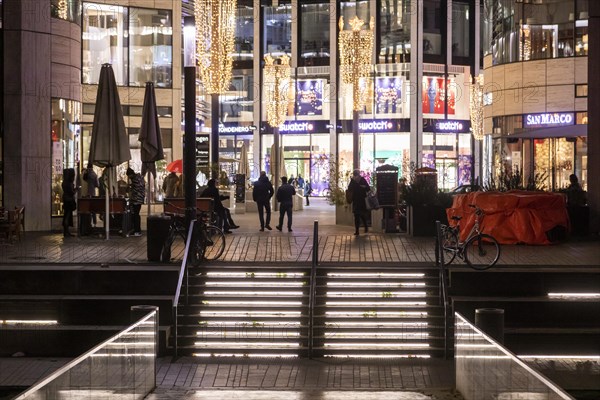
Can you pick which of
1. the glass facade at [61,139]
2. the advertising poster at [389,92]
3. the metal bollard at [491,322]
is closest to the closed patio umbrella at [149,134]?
the glass facade at [61,139]

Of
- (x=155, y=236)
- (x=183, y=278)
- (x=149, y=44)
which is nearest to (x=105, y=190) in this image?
(x=155, y=236)

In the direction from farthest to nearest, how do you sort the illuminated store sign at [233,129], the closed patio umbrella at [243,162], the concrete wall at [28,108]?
the illuminated store sign at [233,129] < the closed patio umbrella at [243,162] < the concrete wall at [28,108]

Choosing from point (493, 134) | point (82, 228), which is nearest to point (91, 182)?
point (82, 228)

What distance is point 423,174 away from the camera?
1070 inches

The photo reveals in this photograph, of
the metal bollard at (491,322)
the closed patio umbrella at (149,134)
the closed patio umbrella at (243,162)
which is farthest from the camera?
the closed patio umbrella at (243,162)

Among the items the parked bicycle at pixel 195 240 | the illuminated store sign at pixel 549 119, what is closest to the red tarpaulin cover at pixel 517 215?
the parked bicycle at pixel 195 240

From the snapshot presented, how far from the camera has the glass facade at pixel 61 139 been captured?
1118 inches

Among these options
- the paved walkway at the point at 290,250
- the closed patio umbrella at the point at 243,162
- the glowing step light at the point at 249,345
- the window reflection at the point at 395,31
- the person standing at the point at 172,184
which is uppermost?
the window reflection at the point at 395,31

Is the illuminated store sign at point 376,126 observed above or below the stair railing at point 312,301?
above

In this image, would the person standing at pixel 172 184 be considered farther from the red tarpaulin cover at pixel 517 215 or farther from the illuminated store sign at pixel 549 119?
the illuminated store sign at pixel 549 119

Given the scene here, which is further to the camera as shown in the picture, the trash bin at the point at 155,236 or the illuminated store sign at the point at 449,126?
the illuminated store sign at the point at 449,126

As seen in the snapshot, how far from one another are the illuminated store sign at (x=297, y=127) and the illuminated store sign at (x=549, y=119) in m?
28.0

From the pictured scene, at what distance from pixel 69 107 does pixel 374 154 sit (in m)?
41.1

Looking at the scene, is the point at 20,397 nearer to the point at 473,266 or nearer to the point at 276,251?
the point at 473,266
